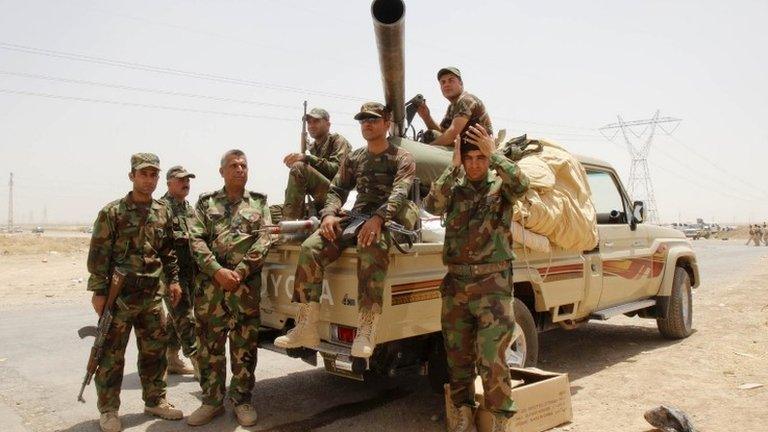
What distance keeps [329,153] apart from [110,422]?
271cm

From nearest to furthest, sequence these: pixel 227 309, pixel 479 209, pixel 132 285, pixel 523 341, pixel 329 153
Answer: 1. pixel 479 209
2. pixel 132 285
3. pixel 227 309
4. pixel 523 341
5. pixel 329 153

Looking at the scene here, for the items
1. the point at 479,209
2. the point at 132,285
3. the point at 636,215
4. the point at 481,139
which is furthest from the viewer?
the point at 636,215

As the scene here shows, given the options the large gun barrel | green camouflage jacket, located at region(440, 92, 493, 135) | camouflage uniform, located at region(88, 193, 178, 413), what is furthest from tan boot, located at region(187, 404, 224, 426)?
green camouflage jacket, located at region(440, 92, 493, 135)

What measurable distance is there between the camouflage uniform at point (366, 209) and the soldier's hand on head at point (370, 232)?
0.03m

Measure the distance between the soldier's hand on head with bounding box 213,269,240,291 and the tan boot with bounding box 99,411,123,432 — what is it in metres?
1.16

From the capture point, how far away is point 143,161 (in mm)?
4004

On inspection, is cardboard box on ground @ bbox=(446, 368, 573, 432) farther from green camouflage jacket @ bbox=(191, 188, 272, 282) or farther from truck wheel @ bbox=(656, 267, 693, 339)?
truck wheel @ bbox=(656, 267, 693, 339)

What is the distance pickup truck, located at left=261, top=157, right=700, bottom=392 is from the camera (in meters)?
3.65

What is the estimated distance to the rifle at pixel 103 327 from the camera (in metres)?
3.82

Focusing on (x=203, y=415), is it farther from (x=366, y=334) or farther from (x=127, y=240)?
(x=366, y=334)

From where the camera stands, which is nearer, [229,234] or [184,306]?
[229,234]

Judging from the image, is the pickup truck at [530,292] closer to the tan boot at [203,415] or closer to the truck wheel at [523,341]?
the truck wheel at [523,341]

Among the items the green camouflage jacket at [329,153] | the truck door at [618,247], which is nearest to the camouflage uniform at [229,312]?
the green camouflage jacket at [329,153]

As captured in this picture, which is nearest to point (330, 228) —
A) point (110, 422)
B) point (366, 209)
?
point (366, 209)
